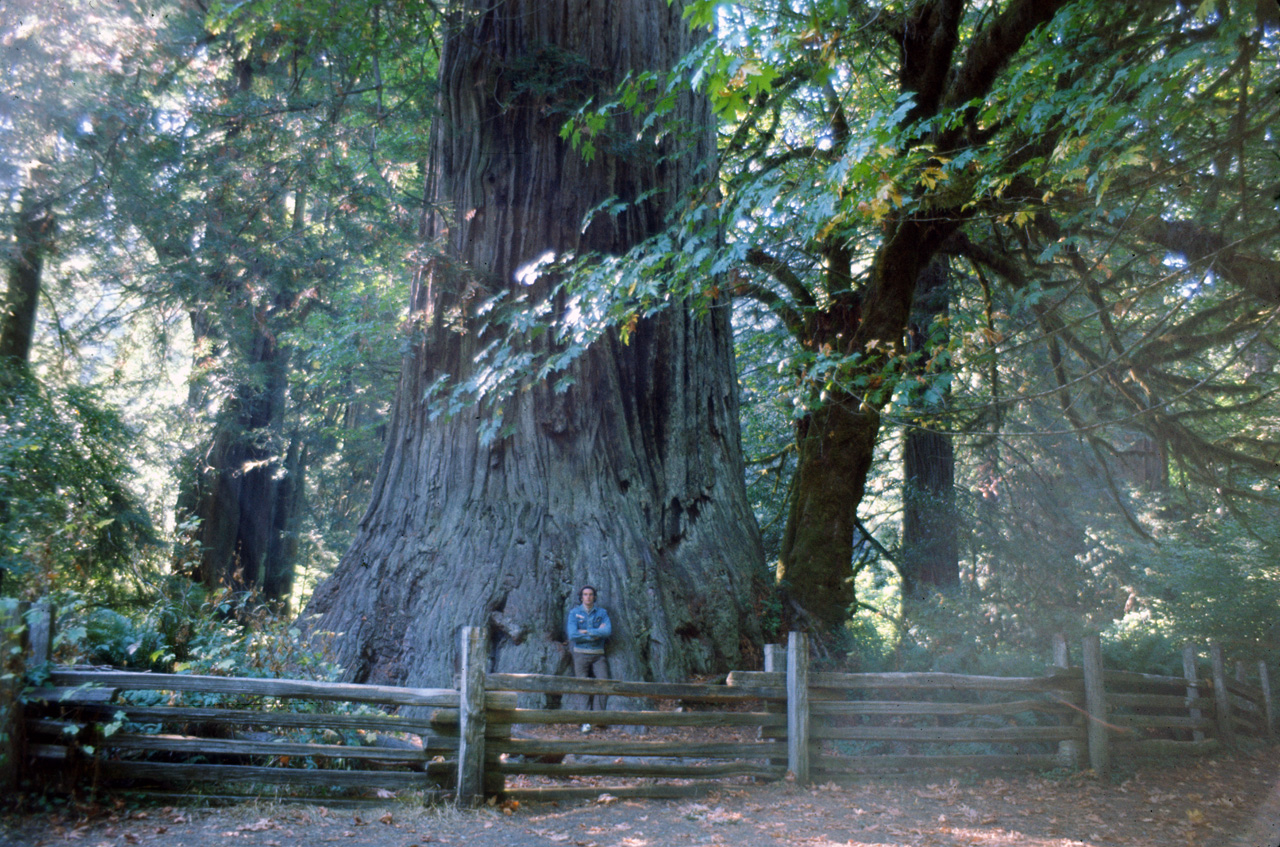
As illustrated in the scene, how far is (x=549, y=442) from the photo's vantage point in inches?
369

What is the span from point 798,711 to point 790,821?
3.38 ft

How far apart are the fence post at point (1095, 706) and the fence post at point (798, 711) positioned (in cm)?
287

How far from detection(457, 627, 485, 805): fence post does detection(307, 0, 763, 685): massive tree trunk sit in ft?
8.22

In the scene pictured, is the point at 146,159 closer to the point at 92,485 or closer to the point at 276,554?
the point at 92,485

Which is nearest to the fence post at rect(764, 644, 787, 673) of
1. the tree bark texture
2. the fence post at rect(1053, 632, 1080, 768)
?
the fence post at rect(1053, 632, 1080, 768)

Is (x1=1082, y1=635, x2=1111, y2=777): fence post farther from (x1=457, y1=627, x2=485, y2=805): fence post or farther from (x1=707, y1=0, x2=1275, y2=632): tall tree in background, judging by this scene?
(x1=457, y1=627, x2=485, y2=805): fence post

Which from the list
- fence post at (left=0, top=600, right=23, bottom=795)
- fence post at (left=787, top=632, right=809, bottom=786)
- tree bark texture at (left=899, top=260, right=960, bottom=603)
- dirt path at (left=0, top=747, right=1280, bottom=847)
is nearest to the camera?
dirt path at (left=0, top=747, right=1280, bottom=847)

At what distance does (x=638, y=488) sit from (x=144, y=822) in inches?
224

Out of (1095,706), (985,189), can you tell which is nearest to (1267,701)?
(1095,706)

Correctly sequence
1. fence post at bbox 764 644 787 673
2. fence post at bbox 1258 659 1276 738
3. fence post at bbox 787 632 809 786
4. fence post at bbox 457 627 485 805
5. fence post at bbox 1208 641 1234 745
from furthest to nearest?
fence post at bbox 1258 659 1276 738 < fence post at bbox 1208 641 1234 745 < fence post at bbox 764 644 787 673 < fence post at bbox 787 632 809 786 < fence post at bbox 457 627 485 805

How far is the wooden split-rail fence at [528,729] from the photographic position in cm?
536

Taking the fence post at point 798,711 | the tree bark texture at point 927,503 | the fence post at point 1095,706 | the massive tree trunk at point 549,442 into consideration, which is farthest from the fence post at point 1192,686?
the fence post at point 798,711

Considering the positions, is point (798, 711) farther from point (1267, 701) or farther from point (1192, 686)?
point (1267, 701)

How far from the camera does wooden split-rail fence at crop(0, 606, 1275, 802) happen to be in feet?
17.6
